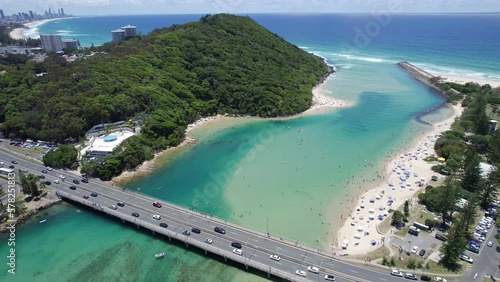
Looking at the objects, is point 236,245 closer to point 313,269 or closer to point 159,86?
point 313,269

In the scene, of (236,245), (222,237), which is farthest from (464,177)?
(222,237)

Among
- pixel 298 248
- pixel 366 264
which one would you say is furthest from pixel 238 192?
pixel 366 264

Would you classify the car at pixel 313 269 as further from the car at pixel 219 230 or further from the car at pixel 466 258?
the car at pixel 466 258

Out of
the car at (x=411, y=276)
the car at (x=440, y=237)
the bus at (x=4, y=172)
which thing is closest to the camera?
the car at (x=411, y=276)

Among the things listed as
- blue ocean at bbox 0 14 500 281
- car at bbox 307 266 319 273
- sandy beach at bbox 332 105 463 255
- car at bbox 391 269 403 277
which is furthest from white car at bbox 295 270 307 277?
car at bbox 391 269 403 277

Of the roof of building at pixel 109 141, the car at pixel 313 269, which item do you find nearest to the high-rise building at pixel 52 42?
the roof of building at pixel 109 141

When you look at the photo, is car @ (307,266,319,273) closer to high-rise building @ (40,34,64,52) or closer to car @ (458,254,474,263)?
car @ (458,254,474,263)
